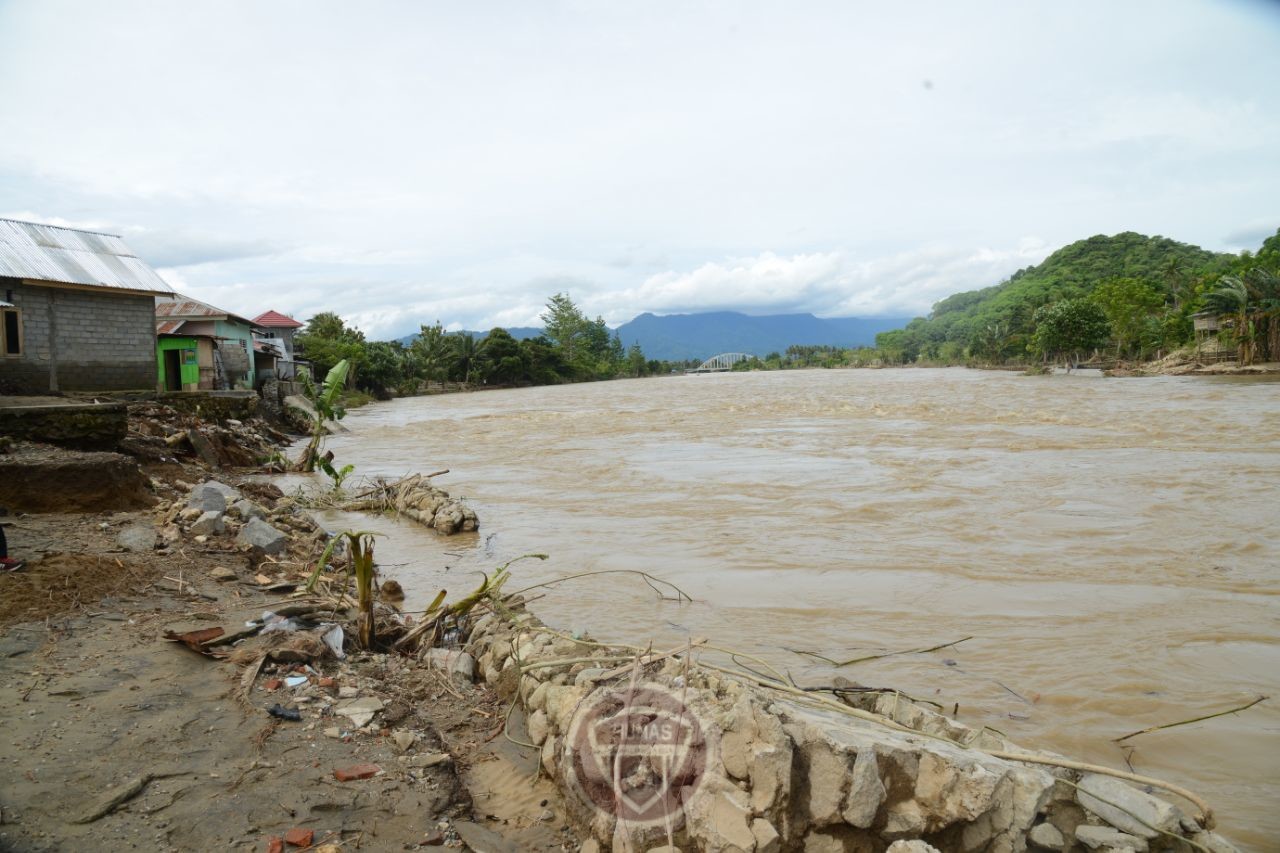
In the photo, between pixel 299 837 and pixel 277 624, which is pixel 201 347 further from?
pixel 299 837

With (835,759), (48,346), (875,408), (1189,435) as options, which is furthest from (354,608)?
(875,408)

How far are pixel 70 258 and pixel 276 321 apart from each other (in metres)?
22.7

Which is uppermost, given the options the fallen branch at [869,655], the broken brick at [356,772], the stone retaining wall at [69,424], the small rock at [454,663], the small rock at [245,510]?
the stone retaining wall at [69,424]

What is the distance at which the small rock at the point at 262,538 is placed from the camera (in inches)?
250

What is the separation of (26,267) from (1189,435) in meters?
24.5

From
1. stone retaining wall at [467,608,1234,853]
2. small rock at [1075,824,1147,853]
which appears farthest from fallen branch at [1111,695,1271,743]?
small rock at [1075,824,1147,853]

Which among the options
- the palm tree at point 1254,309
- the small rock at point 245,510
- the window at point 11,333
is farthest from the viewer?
the palm tree at point 1254,309

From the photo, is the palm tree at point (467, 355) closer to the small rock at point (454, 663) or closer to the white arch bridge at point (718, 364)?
the small rock at point (454, 663)

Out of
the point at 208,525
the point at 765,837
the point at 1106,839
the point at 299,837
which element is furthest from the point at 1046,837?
the point at 208,525

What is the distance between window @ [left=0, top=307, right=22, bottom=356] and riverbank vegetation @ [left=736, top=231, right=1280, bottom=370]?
161ft

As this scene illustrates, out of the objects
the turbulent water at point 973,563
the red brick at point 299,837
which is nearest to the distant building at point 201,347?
the turbulent water at point 973,563

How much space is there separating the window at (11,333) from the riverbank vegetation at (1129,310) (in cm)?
4914

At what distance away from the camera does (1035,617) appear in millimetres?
5516

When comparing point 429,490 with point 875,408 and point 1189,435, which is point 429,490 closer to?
point 1189,435
